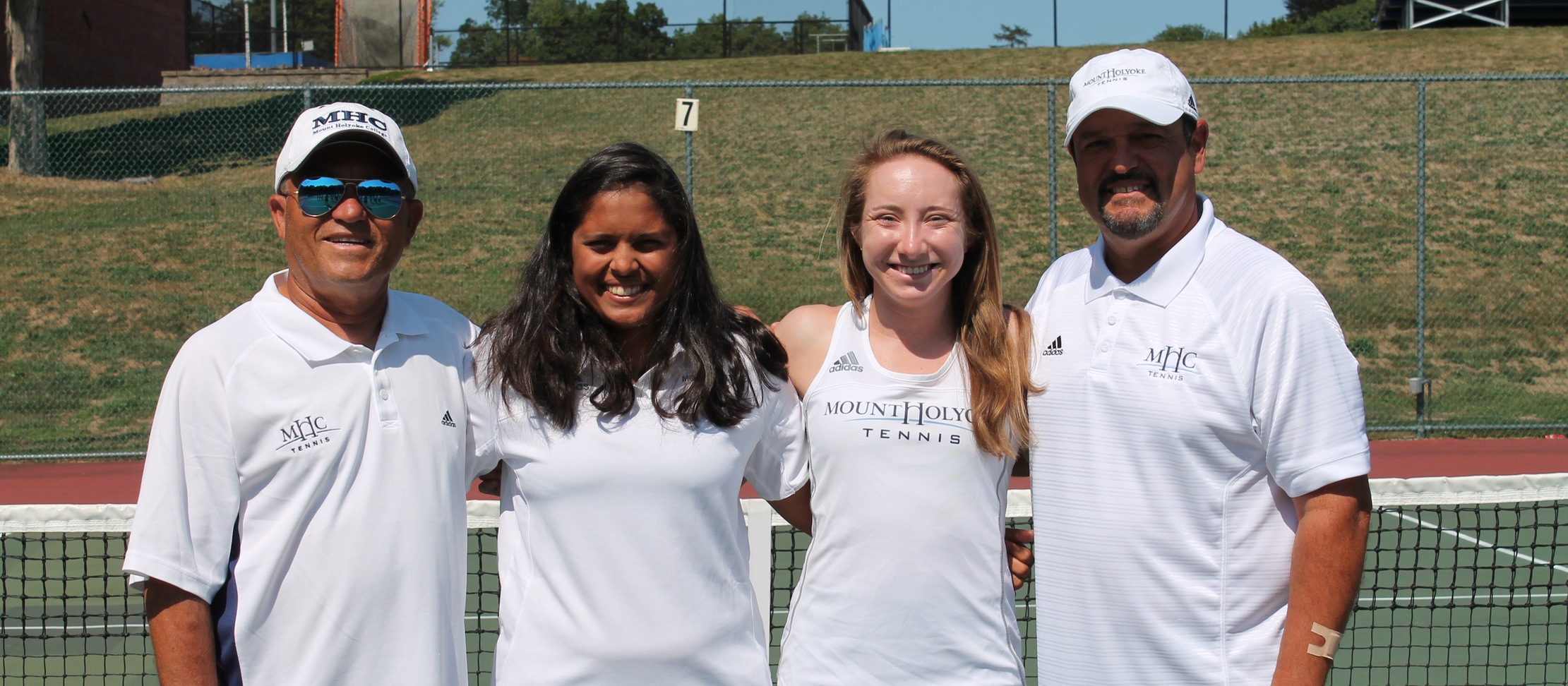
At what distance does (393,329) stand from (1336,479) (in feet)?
5.82

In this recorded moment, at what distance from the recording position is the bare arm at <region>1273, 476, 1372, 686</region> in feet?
7.02

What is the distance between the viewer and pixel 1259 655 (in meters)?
2.24

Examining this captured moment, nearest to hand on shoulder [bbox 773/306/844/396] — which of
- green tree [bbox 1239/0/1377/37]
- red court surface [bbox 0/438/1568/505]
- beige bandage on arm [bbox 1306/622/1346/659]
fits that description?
beige bandage on arm [bbox 1306/622/1346/659]

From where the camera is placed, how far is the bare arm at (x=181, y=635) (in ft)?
6.87

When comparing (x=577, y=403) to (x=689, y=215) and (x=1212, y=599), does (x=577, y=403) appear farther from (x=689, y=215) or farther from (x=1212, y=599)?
(x=1212, y=599)

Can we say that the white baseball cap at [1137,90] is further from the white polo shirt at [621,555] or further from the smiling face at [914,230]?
the white polo shirt at [621,555]

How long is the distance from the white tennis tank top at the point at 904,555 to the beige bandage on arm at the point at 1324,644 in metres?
0.56

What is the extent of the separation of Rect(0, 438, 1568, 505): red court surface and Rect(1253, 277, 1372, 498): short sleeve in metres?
5.37

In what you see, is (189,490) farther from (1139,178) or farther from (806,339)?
(1139,178)

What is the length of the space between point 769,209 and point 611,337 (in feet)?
38.3

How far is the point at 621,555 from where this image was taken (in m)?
2.20

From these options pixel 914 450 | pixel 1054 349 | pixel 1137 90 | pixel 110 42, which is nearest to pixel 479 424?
pixel 914 450

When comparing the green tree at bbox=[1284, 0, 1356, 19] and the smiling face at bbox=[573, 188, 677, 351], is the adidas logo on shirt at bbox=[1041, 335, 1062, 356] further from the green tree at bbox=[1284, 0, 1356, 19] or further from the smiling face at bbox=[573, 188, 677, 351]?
the green tree at bbox=[1284, 0, 1356, 19]

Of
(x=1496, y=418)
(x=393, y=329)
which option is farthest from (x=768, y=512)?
(x=1496, y=418)
